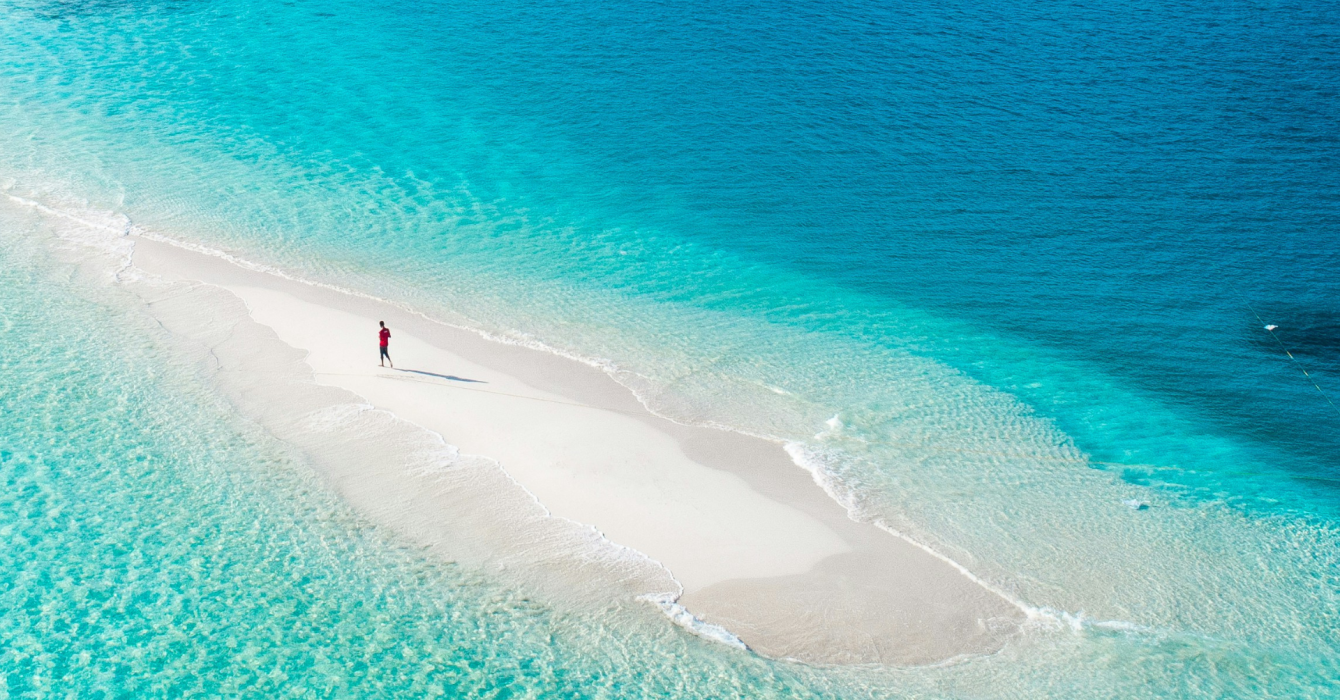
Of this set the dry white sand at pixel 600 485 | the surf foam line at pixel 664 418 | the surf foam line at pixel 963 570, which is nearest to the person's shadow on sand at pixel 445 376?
the dry white sand at pixel 600 485

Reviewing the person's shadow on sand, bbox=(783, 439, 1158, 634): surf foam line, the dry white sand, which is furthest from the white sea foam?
the person's shadow on sand

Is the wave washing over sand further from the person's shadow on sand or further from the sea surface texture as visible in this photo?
the sea surface texture

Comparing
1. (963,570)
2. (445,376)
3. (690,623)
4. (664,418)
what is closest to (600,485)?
(664,418)

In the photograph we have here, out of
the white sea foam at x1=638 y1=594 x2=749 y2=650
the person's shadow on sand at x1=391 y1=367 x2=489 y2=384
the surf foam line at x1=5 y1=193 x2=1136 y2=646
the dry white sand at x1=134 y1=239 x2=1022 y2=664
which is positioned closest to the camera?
the white sea foam at x1=638 y1=594 x2=749 y2=650

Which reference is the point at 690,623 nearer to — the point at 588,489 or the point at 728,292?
the point at 588,489

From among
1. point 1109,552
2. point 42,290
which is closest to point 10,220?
point 42,290

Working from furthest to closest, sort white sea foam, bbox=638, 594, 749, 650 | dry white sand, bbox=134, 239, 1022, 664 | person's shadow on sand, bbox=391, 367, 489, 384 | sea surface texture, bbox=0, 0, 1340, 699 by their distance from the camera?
person's shadow on sand, bbox=391, 367, 489, 384 → dry white sand, bbox=134, 239, 1022, 664 → sea surface texture, bbox=0, 0, 1340, 699 → white sea foam, bbox=638, 594, 749, 650

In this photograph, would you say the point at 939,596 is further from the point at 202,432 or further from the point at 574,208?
the point at 574,208
